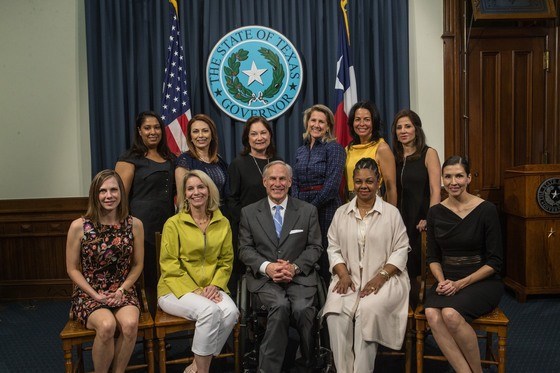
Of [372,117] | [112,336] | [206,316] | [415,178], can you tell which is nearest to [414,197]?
[415,178]

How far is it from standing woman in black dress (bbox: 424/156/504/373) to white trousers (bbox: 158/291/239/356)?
1098 millimetres

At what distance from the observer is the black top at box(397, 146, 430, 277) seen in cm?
375

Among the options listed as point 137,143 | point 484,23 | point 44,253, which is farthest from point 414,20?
point 44,253

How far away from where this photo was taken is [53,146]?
5105 millimetres

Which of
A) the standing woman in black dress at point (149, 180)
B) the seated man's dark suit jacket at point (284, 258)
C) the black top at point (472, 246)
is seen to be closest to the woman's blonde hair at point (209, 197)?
the seated man's dark suit jacket at point (284, 258)

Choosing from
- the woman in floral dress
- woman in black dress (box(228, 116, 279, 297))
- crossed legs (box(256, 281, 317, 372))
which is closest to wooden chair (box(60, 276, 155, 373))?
the woman in floral dress

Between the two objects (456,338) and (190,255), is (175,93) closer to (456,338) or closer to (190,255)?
(190,255)

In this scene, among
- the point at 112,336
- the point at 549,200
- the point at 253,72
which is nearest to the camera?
the point at 112,336

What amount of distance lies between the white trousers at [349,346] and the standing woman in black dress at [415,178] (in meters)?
0.82

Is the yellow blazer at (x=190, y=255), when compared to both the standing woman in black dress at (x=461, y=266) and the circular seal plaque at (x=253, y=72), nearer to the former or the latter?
the standing woman in black dress at (x=461, y=266)

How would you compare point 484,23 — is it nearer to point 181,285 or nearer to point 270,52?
point 270,52

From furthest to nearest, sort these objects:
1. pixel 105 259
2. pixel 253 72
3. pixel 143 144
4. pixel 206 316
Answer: pixel 253 72 → pixel 143 144 → pixel 105 259 → pixel 206 316

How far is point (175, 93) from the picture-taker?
15.6 feet

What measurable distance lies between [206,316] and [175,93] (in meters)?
2.35
